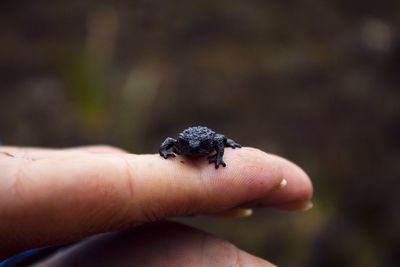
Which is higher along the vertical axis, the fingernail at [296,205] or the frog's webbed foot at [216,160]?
the frog's webbed foot at [216,160]

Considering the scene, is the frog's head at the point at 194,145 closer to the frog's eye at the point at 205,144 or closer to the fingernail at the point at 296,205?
the frog's eye at the point at 205,144

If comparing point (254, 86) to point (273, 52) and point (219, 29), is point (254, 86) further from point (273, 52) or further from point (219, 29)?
point (219, 29)

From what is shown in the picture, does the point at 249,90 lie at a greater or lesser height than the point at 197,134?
greater

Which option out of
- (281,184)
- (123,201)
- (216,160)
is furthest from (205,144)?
(123,201)

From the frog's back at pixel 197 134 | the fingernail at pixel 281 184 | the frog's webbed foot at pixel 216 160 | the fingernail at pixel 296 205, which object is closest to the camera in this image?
the frog's webbed foot at pixel 216 160

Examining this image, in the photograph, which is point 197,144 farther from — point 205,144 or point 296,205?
point 296,205

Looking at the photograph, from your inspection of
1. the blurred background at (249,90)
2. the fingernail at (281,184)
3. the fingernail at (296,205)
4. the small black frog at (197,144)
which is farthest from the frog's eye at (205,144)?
the blurred background at (249,90)
